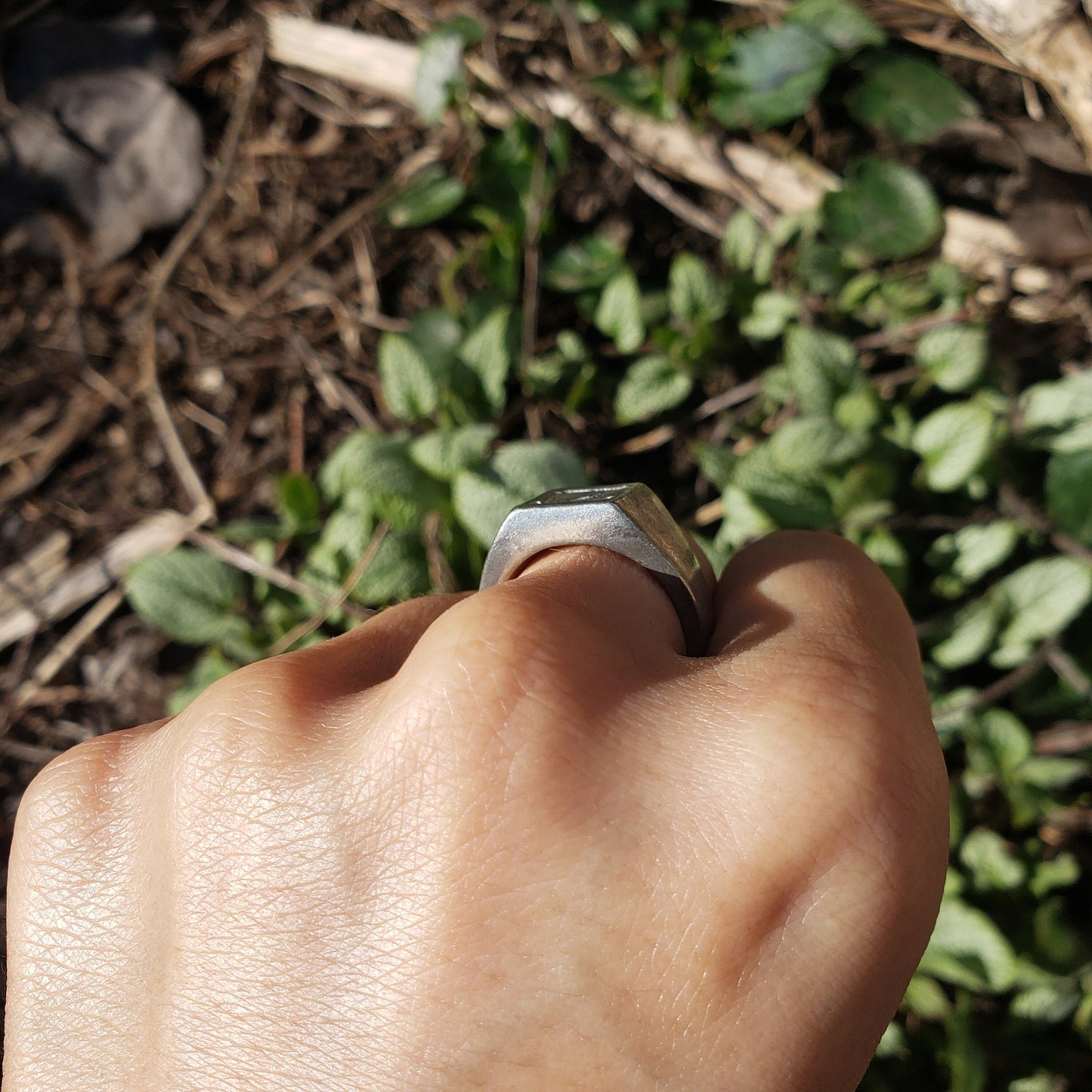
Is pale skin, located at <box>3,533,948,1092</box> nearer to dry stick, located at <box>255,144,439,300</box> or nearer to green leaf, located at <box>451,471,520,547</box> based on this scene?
green leaf, located at <box>451,471,520,547</box>

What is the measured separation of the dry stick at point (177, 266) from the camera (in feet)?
5.87

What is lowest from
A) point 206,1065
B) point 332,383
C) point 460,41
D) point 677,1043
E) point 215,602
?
point 215,602

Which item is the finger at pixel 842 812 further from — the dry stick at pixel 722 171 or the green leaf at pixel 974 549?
the dry stick at pixel 722 171

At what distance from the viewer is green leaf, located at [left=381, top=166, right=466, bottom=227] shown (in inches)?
65.2

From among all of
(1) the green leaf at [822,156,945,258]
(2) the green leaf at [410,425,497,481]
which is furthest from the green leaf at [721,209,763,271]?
(2) the green leaf at [410,425,497,481]

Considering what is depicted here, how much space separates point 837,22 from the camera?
4.90 feet

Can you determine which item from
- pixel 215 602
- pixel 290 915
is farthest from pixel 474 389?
pixel 290 915

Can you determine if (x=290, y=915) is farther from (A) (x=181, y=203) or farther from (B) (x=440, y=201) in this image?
(A) (x=181, y=203)

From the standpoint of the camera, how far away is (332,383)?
1.75m

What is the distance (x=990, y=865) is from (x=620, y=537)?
0.86m

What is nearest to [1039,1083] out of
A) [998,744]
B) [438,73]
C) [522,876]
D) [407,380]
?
[998,744]

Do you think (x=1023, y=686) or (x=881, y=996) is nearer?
(x=881, y=996)

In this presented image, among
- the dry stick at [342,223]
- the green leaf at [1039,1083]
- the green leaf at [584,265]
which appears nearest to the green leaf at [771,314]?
the green leaf at [584,265]

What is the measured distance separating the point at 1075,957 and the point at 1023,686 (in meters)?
0.34
